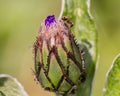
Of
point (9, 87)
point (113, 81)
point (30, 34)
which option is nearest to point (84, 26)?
point (113, 81)

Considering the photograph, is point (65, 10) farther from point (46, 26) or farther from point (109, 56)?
point (109, 56)

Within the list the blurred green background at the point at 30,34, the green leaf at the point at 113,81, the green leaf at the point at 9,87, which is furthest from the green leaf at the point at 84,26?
the blurred green background at the point at 30,34

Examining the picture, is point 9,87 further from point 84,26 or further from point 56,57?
point 84,26

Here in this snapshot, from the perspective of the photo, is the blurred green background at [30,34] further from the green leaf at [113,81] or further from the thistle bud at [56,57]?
the thistle bud at [56,57]

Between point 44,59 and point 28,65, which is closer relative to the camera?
point 44,59

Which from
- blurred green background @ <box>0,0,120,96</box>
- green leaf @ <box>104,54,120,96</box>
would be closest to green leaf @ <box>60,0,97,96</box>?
green leaf @ <box>104,54,120,96</box>

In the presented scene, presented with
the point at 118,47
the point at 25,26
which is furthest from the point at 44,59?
the point at 25,26

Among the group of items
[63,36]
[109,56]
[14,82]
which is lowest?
[109,56]
